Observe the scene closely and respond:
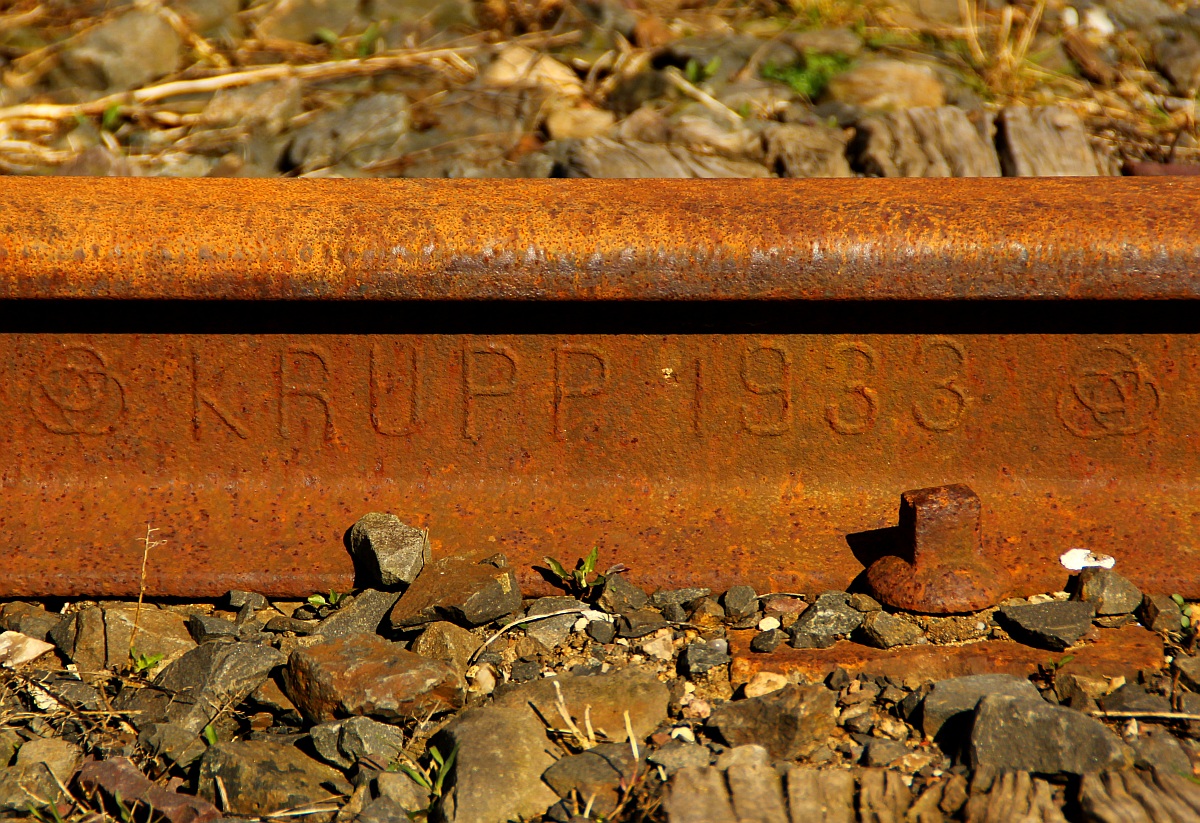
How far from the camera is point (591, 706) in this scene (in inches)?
68.8

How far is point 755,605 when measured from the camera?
2055 millimetres

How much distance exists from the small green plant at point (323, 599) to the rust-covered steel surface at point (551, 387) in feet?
0.10

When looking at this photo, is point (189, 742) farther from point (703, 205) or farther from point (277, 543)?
point (703, 205)

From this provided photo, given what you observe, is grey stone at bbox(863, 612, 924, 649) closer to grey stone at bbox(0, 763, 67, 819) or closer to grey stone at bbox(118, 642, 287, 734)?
grey stone at bbox(118, 642, 287, 734)

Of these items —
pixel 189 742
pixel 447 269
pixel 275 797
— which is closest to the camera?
pixel 275 797

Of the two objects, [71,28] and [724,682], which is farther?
[71,28]

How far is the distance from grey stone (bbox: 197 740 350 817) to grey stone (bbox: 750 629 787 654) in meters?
0.76

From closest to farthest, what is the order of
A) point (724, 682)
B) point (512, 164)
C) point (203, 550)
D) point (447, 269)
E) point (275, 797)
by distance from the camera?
point (275, 797) → point (724, 682) → point (447, 269) → point (203, 550) → point (512, 164)

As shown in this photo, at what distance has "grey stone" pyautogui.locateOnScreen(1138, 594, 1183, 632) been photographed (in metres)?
1.96

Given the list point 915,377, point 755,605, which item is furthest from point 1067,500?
point 755,605

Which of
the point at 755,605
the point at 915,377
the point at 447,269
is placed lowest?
the point at 755,605

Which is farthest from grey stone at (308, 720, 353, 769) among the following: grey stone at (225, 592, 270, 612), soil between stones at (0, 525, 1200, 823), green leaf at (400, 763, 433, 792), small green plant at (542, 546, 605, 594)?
small green plant at (542, 546, 605, 594)

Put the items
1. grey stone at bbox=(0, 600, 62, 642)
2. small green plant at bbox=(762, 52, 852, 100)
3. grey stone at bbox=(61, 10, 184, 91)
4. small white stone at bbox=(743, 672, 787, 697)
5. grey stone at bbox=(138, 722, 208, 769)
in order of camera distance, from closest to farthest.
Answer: grey stone at bbox=(138, 722, 208, 769), small white stone at bbox=(743, 672, 787, 697), grey stone at bbox=(0, 600, 62, 642), small green plant at bbox=(762, 52, 852, 100), grey stone at bbox=(61, 10, 184, 91)

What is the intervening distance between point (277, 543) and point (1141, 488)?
1.80 meters
